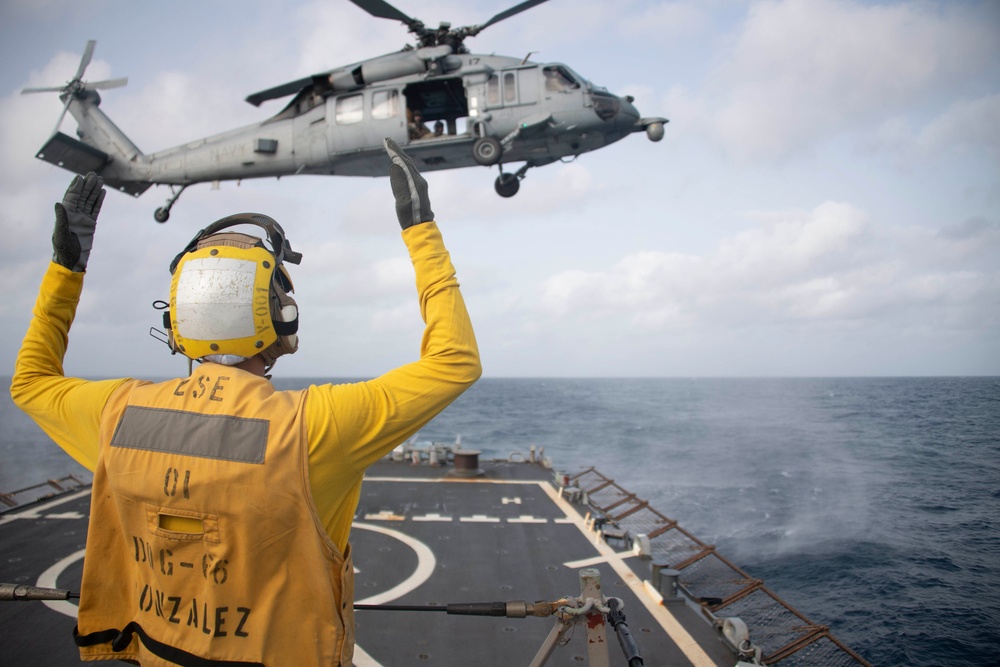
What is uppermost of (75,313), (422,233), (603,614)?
(422,233)

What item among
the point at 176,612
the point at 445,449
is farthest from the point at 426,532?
the point at 176,612

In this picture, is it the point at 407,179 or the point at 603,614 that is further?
the point at 603,614

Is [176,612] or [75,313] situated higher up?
[75,313]

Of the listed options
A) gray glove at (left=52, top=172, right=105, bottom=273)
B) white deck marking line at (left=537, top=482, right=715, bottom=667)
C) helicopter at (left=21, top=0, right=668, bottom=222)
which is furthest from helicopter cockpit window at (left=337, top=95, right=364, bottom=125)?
gray glove at (left=52, top=172, right=105, bottom=273)

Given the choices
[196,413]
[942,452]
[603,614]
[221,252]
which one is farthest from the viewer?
[942,452]

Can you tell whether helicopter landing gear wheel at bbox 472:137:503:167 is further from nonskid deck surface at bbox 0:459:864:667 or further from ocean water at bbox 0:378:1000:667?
ocean water at bbox 0:378:1000:667

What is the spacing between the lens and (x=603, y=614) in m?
2.59

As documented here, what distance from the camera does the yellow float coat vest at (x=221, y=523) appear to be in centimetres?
166

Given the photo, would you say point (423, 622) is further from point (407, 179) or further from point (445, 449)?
point (445, 449)

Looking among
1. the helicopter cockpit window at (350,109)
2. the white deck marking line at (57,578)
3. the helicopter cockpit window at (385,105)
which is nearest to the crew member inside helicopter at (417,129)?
the helicopter cockpit window at (385,105)

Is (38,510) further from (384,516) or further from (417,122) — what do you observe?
(417,122)

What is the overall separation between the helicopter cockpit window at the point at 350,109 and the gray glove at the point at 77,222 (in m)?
11.4

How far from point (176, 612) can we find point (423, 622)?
581 centimetres

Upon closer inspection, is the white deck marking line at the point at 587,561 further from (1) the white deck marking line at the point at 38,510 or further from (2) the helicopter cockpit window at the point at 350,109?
(2) the helicopter cockpit window at the point at 350,109
